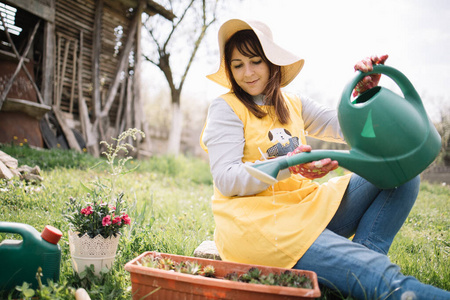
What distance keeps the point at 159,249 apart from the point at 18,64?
4.84 meters

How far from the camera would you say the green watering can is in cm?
121

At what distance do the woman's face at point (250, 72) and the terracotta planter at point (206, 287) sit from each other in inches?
36.5

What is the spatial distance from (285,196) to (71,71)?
6148mm

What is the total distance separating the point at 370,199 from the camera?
156 centimetres

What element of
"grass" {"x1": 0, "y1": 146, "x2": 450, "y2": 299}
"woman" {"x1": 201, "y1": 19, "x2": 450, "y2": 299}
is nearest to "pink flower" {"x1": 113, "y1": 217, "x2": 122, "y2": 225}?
"grass" {"x1": 0, "y1": 146, "x2": 450, "y2": 299}

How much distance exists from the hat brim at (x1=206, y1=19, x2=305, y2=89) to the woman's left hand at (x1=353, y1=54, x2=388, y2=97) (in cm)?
36

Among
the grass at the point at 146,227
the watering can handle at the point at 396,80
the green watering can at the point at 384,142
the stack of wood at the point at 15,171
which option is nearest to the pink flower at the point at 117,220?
the grass at the point at 146,227

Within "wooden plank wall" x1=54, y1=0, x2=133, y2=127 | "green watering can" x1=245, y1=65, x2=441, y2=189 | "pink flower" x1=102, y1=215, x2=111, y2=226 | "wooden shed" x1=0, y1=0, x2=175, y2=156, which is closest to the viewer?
"green watering can" x1=245, y1=65, x2=441, y2=189

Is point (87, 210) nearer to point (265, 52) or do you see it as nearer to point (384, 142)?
point (265, 52)

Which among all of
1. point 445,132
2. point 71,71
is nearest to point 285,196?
point 71,71

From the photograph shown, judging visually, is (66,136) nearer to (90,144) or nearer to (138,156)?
(90,144)

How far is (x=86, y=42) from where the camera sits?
257 inches

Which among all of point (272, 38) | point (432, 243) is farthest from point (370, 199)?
point (432, 243)

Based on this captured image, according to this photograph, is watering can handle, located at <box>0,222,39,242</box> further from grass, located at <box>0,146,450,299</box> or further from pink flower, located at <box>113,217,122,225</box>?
pink flower, located at <box>113,217,122,225</box>
